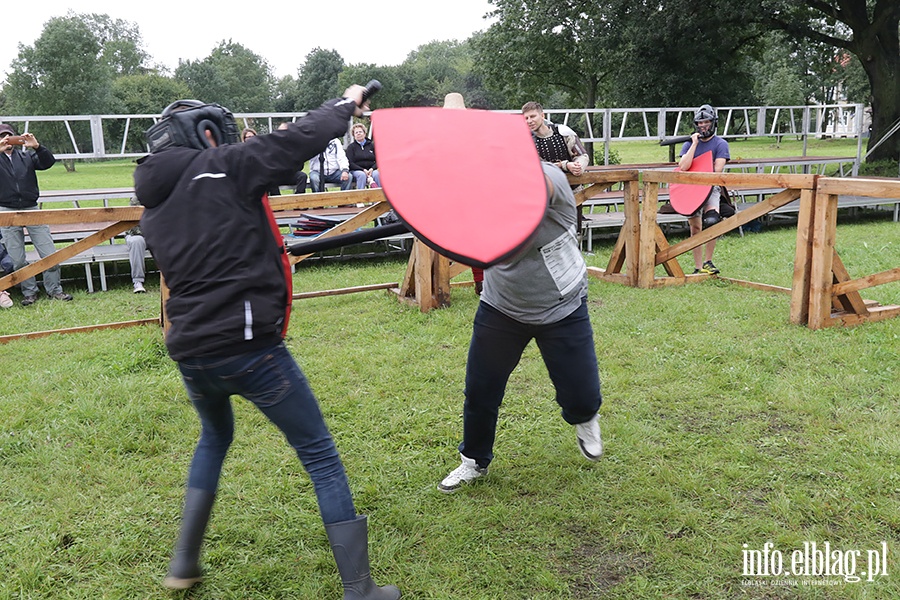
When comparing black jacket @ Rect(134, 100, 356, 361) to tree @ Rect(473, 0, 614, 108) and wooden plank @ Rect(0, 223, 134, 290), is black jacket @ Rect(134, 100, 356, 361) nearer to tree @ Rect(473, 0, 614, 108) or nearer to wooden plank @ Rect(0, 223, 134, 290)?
wooden plank @ Rect(0, 223, 134, 290)

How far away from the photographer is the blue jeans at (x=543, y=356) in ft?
10.8

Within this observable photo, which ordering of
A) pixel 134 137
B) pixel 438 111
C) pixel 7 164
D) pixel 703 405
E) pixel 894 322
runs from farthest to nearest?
pixel 134 137
pixel 7 164
pixel 894 322
pixel 703 405
pixel 438 111

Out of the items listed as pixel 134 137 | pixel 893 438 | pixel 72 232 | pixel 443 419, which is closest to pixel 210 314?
pixel 443 419

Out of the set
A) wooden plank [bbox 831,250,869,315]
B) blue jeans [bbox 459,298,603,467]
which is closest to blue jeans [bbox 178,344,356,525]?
blue jeans [bbox 459,298,603,467]

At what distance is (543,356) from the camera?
336 cm

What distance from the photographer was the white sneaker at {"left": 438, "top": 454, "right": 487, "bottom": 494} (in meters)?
3.71

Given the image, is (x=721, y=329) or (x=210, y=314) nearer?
(x=210, y=314)

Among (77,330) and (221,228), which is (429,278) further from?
(221,228)

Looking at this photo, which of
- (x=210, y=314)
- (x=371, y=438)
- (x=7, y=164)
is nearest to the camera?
(x=210, y=314)

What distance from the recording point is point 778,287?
Answer: 7875 millimetres

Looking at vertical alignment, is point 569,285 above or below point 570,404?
above

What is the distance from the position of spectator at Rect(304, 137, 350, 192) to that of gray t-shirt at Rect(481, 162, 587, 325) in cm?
874

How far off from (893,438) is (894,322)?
281 cm

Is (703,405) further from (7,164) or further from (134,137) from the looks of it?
(134,137)
